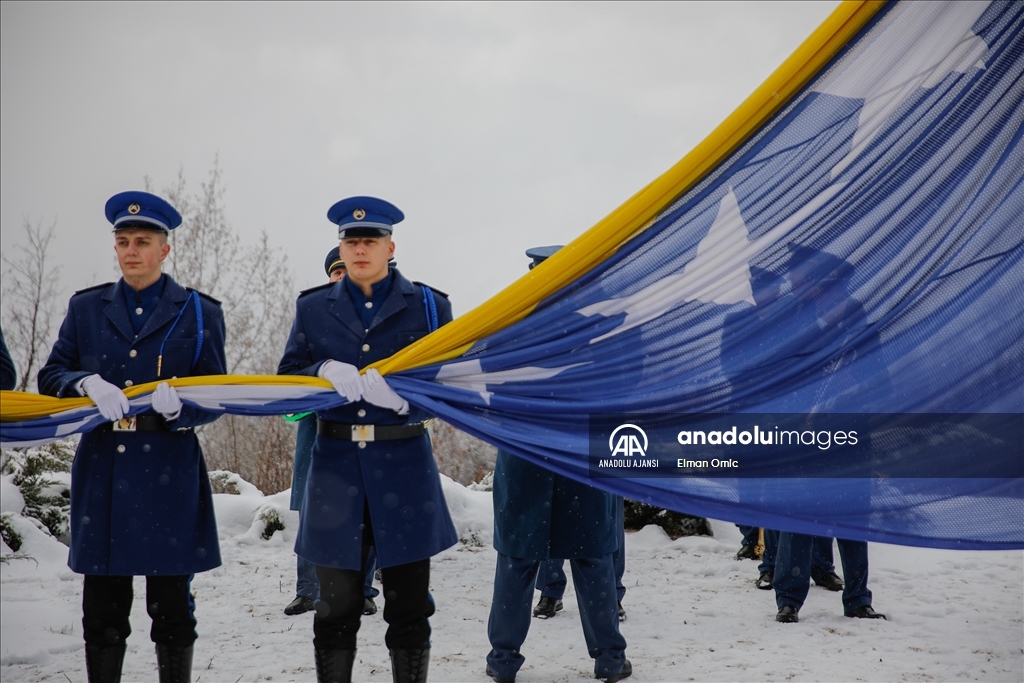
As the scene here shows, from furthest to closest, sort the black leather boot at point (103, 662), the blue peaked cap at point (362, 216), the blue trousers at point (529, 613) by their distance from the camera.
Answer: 1. the blue trousers at point (529, 613)
2. the blue peaked cap at point (362, 216)
3. the black leather boot at point (103, 662)

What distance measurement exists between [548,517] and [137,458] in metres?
1.67

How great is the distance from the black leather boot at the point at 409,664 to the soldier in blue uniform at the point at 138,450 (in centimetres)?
74

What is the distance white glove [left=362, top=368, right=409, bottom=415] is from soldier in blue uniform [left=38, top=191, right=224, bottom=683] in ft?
2.01

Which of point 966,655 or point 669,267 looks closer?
point 669,267

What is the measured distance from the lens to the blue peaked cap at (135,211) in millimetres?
3191

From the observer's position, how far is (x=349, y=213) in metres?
3.20

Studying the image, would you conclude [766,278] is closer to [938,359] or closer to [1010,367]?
[938,359]

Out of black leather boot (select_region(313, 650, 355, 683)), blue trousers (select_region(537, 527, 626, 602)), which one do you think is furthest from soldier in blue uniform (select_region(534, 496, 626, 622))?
black leather boot (select_region(313, 650, 355, 683))

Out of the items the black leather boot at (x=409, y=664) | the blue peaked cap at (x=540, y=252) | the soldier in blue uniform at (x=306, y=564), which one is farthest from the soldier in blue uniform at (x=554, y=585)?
the black leather boot at (x=409, y=664)

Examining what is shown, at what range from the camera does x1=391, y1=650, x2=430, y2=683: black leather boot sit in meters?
3.08

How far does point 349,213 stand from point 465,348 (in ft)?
2.21

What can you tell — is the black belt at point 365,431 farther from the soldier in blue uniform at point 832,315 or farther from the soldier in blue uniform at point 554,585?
the soldier in blue uniform at point 554,585

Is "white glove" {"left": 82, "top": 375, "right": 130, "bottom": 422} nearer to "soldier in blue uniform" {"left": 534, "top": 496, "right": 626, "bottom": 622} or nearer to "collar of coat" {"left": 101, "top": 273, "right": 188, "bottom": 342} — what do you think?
"collar of coat" {"left": 101, "top": 273, "right": 188, "bottom": 342}

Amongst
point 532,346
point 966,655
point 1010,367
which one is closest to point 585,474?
point 532,346
